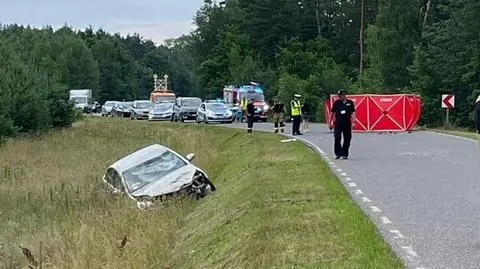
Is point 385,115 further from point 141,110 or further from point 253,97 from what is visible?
point 141,110

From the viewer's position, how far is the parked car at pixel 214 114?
5578 cm

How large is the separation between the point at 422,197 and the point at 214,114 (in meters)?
41.4

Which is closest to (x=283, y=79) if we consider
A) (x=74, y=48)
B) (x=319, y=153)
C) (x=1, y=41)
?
(x=1, y=41)

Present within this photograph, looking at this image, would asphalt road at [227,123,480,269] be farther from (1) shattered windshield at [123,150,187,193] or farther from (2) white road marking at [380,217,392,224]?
(1) shattered windshield at [123,150,187,193]

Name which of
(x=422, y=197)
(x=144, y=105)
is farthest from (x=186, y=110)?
(x=422, y=197)

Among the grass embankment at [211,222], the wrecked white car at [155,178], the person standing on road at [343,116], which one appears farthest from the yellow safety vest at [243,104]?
the wrecked white car at [155,178]

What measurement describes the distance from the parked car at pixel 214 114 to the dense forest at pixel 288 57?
27.6 feet

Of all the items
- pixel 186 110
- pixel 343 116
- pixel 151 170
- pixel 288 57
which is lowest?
pixel 186 110

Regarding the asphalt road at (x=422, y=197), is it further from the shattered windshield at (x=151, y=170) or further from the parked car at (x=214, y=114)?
the parked car at (x=214, y=114)

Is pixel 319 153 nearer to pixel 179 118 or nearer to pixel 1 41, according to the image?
pixel 1 41

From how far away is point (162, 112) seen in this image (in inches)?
2591

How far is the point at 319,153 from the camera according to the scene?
85.1ft

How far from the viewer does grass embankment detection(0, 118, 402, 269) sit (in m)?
10.5

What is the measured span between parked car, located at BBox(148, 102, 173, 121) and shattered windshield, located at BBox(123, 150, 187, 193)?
44195 millimetres
